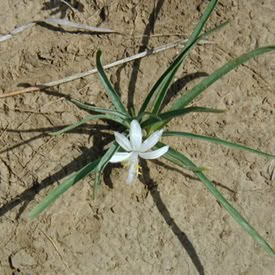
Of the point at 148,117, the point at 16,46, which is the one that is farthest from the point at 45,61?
the point at 148,117

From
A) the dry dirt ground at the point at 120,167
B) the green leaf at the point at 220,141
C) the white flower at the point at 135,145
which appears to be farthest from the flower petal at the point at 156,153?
the dry dirt ground at the point at 120,167

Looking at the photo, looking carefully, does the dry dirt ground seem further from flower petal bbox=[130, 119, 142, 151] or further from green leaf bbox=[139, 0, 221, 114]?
flower petal bbox=[130, 119, 142, 151]

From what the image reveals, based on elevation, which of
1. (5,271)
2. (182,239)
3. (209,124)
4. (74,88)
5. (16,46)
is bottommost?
(182,239)

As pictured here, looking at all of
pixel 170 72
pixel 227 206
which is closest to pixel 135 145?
pixel 170 72

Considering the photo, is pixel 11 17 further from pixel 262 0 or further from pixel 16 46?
pixel 262 0

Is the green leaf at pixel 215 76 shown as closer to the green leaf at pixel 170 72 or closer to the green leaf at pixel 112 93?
the green leaf at pixel 170 72

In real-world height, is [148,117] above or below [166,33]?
below

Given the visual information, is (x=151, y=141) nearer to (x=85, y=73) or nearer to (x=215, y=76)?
(x=215, y=76)
